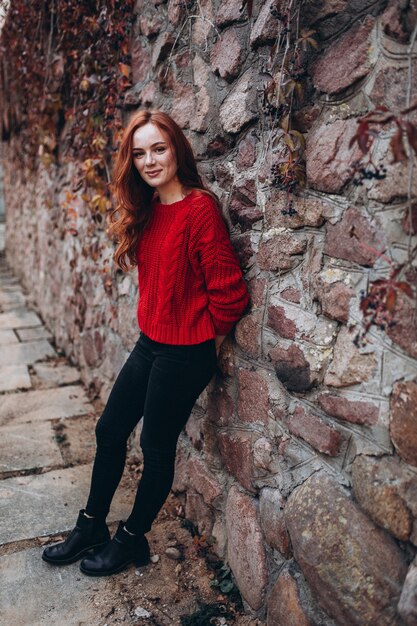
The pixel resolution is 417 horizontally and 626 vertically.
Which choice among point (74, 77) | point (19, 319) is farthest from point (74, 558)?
point (19, 319)

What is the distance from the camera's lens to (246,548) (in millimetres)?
1803

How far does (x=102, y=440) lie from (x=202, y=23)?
1.51m

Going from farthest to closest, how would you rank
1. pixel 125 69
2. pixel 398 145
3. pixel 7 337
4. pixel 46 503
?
pixel 7 337, pixel 125 69, pixel 46 503, pixel 398 145

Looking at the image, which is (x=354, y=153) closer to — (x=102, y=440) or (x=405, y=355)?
(x=405, y=355)

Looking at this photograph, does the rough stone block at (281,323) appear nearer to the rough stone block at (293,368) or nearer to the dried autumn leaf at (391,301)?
the rough stone block at (293,368)

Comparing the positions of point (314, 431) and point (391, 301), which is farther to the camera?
point (314, 431)

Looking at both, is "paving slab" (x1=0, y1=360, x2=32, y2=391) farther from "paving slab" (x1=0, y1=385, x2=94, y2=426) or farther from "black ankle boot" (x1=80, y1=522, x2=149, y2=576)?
"black ankle boot" (x1=80, y1=522, x2=149, y2=576)

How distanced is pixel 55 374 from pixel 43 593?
211 cm

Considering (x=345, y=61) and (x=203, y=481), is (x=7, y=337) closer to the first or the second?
(x=203, y=481)

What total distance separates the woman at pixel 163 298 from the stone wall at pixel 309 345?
10 centimetres

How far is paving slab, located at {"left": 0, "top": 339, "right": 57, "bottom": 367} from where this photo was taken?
407cm

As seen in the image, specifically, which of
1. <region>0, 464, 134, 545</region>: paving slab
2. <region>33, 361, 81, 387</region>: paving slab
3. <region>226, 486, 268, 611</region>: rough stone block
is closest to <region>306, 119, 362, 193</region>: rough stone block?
<region>226, 486, 268, 611</region>: rough stone block

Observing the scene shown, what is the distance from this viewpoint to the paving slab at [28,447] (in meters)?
2.70

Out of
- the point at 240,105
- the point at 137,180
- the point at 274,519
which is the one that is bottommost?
the point at 274,519
